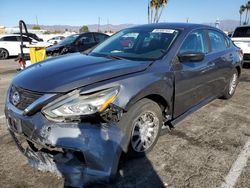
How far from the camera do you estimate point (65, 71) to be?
117 inches

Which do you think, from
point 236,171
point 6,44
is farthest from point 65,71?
point 6,44

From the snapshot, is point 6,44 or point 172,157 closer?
point 172,157

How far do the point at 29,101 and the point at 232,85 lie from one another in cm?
477

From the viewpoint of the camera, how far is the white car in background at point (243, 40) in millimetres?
9598

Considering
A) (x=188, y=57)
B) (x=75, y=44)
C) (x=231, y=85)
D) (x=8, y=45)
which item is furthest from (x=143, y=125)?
(x=8, y=45)

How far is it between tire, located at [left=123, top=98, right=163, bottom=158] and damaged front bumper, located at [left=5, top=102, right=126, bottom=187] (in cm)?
30

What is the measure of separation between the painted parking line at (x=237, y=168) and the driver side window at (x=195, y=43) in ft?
5.19

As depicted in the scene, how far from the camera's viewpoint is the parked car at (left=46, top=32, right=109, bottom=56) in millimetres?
10617

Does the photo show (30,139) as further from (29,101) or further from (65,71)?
(65,71)

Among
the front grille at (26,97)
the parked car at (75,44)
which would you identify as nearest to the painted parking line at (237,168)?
the front grille at (26,97)

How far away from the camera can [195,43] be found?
411cm

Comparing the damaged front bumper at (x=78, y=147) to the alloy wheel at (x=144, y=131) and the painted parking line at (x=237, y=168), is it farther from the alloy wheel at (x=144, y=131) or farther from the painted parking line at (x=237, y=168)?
the painted parking line at (x=237, y=168)

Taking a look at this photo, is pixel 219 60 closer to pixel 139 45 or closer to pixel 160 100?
pixel 139 45

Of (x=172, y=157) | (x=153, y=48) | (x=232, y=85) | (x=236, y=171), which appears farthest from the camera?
(x=232, y=85)
